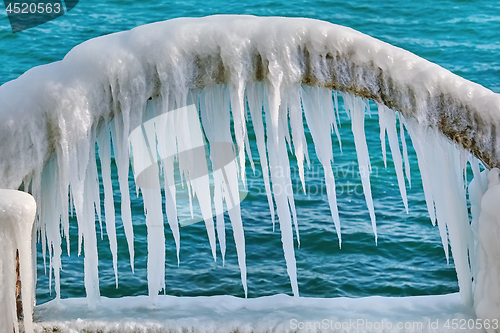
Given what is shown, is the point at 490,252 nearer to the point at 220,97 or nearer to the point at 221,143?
the point at 221,143

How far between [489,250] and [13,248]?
9.33 feet

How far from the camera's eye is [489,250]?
14.0ft

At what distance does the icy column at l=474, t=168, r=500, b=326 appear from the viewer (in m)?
4.16

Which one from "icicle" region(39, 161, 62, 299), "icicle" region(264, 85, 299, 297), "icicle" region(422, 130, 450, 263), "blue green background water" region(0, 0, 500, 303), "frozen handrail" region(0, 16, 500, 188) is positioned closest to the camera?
"frozen handrail" region(0, 16, 500, 188)

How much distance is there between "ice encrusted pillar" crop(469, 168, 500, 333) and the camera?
417 cm

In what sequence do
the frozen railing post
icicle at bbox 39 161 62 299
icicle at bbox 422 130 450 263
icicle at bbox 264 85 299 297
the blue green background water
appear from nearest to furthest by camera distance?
the frozen railing post
icicle at bbox 264 85 299 297
icicle at bbox 39 161 62 299
icicle at bbox 422 130 450 263
the blue green background water

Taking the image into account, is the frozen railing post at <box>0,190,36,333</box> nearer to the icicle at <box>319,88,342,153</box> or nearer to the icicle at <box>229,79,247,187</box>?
the icicle at <box>229,79,247,187</box>

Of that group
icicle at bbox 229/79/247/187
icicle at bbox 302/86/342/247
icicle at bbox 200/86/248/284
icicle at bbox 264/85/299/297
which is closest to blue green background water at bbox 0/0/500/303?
icicle at bbox 264/85/299/297

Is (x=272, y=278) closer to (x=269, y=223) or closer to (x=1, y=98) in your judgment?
(x=269, y=223)

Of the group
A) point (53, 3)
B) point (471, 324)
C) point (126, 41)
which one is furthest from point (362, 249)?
point (53, 3)

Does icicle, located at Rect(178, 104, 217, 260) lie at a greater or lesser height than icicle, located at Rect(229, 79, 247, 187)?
lesser

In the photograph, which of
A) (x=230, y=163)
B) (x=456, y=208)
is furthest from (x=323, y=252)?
(x=230, y=163)

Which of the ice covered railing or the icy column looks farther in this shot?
the icy column

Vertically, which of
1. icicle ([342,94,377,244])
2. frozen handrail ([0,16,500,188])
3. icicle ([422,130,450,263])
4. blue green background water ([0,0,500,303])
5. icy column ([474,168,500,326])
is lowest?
blue green background water ([0,0,500,303])
